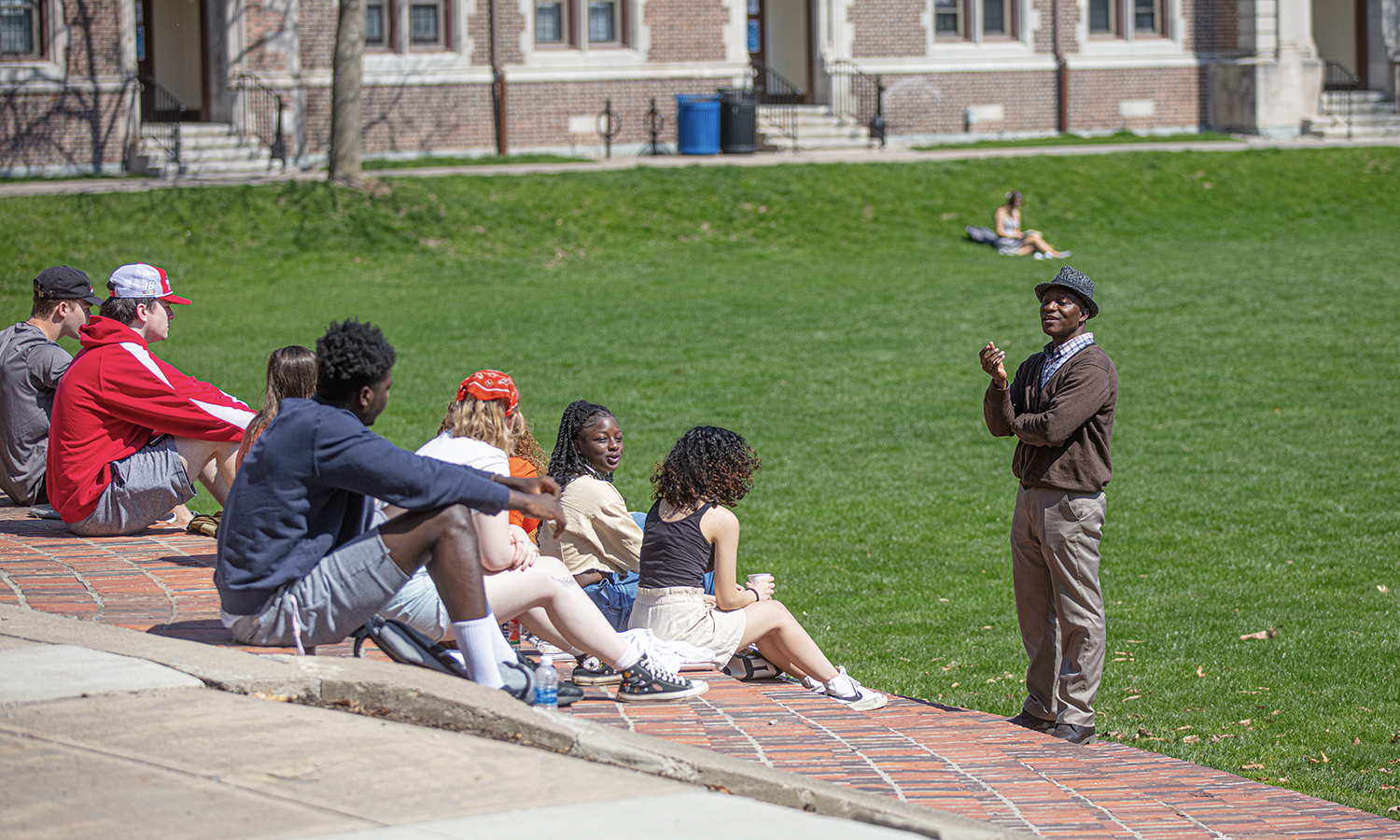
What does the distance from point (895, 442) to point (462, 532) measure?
8.85m

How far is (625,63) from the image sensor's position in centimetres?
2914

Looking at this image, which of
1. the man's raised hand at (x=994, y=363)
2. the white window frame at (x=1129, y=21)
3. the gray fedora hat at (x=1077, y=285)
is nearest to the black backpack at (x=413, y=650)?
the man's raised hand at (x=994, y=363)

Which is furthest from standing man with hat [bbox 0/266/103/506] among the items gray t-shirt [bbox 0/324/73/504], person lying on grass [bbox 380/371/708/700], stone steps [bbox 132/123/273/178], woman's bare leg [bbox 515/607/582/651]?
stone steps [bbox 132/123/273/178]

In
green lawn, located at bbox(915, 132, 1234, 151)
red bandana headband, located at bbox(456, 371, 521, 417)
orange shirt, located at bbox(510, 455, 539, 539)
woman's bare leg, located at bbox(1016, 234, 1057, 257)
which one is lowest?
orange shirt, located at bbox(510, 455, 539, 539)

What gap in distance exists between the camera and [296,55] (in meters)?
27.4

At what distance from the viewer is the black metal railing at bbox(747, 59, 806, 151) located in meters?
29.6

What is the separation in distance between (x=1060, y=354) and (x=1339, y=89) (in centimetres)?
3288

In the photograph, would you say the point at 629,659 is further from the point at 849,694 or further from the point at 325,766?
the point at 325,766

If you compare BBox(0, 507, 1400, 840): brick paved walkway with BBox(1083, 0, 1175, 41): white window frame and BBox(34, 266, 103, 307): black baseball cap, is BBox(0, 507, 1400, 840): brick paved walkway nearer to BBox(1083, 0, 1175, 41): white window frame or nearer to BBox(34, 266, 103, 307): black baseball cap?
Result: BBox(34, 266, 103, 307): black baseball cap

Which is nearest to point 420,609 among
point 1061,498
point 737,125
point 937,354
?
point 1061,498

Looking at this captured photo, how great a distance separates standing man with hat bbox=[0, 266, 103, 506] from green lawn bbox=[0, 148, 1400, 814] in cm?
444

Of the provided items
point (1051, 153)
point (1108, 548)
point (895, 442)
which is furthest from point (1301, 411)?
point (1051, 153)

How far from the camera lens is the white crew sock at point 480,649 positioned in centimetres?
494

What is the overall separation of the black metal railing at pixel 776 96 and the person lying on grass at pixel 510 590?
79.4 ft
